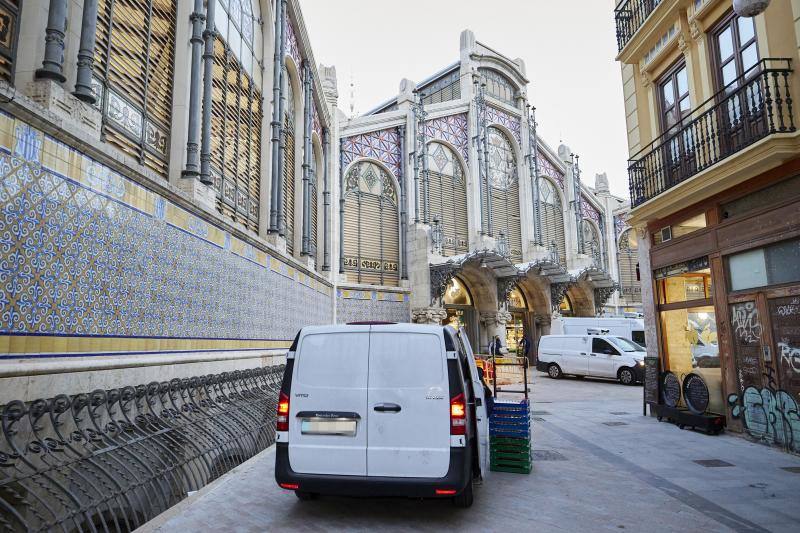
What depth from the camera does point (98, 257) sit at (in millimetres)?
5746

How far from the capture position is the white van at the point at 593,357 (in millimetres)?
19281

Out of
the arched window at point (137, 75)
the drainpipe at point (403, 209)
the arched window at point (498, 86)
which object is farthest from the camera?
the arched window at point (498, 86)

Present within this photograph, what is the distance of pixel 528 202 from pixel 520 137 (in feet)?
13.9

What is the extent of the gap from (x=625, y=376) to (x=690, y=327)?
9.73 m

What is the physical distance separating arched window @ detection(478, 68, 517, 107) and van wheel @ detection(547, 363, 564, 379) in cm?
1674

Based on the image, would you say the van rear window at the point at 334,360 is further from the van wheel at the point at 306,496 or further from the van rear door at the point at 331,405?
the van wheel at the point at 306,496

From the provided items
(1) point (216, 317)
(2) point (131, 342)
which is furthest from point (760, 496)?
(1) point (216, 317)

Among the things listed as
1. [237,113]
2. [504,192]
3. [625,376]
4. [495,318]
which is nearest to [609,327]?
[495,318]

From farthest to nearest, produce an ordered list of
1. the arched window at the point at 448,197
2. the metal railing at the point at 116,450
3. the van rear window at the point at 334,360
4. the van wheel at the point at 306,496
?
the arched window at the point at 448,197, the van wheel at the point at 306,496, the van rear window at the point at 334,360, the metal railing at the point at 116,450

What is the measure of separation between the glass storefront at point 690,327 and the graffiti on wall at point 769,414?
23.7 inches

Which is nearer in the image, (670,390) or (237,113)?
(670,390)

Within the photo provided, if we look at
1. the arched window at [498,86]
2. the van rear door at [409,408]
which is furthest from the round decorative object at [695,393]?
the arched window at [498,86]

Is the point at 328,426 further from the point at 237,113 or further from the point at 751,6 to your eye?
Result: the point at 237,113

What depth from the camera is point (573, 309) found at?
114 ft
